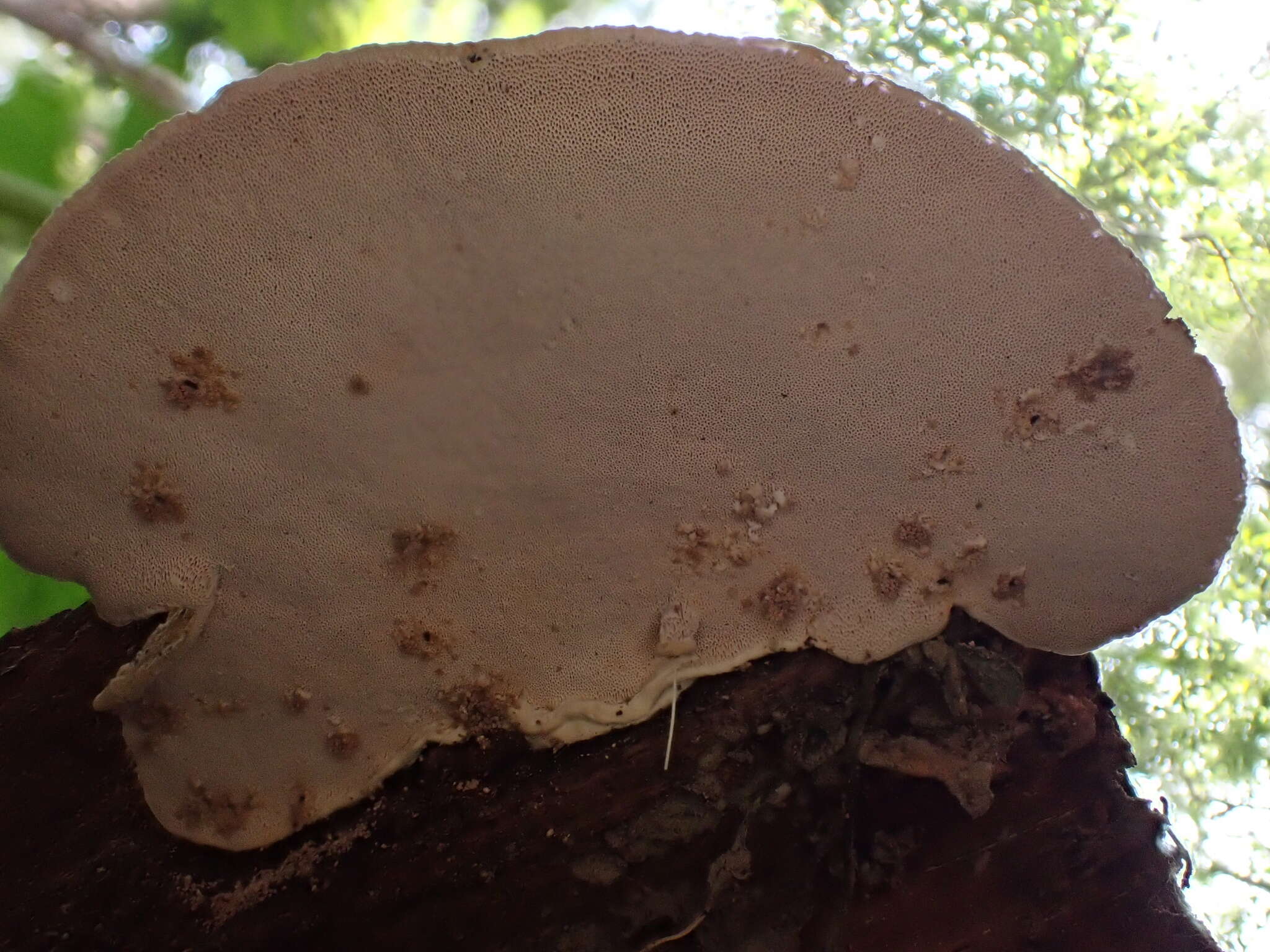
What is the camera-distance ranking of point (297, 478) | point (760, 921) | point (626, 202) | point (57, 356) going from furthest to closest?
point (760, 921) → point (297, 478) → point (57, 356) → point (626, 202)

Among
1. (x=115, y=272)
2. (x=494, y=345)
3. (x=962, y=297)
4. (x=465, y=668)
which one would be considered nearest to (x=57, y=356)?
(x=115, y=272)

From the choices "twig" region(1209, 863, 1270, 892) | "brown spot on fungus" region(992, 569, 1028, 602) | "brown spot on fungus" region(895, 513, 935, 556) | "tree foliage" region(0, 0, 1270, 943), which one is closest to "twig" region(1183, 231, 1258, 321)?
"tree foliage" region(0, 0, 1270, 943)

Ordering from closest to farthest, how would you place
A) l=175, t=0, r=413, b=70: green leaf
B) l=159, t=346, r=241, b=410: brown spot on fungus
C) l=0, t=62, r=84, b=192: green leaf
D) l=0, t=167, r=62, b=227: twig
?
1. l=159, t=346, r=241, b=410: brown spot on fungus
2. l=0, t=167, r=62, b=227: twig
3. l=0, t=62, r=84, b=192: green leaf
4. l=175, t=0, r=413, b=70: green leaf

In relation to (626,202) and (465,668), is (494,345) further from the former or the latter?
(465,668)

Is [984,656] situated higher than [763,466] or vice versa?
[763,466]

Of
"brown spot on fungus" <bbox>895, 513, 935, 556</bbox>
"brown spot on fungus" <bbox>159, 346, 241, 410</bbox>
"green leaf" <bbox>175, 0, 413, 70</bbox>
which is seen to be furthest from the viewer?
"green leaf" <bbox>175, 0, 413, 70</bbox>

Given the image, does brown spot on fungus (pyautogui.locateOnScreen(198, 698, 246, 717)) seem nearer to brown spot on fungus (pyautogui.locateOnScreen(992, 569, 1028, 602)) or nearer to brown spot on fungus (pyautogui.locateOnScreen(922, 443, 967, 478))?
brown spot on fungus (pyautogui.locateOnScreen(922, 443, 967, 478))

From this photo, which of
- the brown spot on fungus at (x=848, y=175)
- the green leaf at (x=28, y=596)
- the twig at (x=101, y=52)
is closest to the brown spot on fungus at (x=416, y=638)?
the brown spot on fungus at (x=848, y=175)

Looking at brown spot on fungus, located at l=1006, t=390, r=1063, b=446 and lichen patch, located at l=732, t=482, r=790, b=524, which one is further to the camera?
lichen patch, located at l=732, t=482, r=790, b=524
